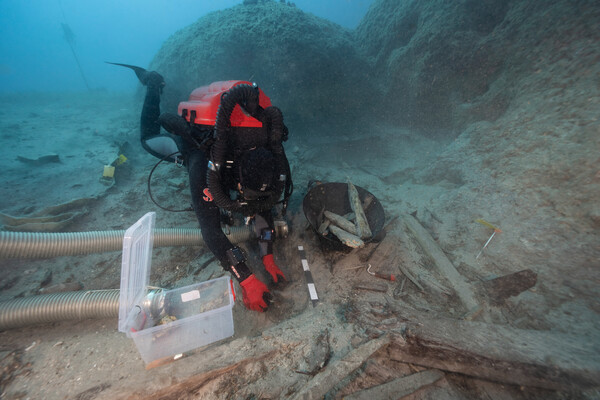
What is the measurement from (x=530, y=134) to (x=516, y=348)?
444cm

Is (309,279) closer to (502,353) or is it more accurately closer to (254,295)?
(254,295)

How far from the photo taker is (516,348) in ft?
5.63

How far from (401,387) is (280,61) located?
9631 millimetres

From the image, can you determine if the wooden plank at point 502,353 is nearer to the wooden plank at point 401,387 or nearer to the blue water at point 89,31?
the wooden plank at point 401,387

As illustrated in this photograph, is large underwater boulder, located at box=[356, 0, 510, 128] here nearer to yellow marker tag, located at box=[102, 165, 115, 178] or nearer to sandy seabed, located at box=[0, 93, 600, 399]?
sandy seabed, located at box=[0, 93, 600, 399]

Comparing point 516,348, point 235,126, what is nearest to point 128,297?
point 235,126

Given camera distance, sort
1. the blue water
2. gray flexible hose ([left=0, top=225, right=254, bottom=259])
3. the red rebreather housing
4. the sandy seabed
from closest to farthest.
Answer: the sandy seabed
gray flexible hose ([left=0, top=225, right=254, bottom=259])
the red rebreather housing
the blue water

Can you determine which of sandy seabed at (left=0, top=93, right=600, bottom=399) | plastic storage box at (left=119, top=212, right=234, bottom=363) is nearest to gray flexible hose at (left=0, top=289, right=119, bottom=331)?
sandy seabed at (left=0, top=93, right=600, bottom=399)

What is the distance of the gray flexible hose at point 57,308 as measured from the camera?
2.30 metres

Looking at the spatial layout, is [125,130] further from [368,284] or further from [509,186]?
[509,186]

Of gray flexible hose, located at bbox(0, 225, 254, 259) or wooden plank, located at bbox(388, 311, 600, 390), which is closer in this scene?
wooden plank, located at bbox(388, 311, 600, 390)

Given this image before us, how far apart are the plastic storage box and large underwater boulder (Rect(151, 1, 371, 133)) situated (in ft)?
27.0

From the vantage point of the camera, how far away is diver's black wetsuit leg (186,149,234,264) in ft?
10.2

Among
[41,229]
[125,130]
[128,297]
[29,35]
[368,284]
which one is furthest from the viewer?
[29,35]
